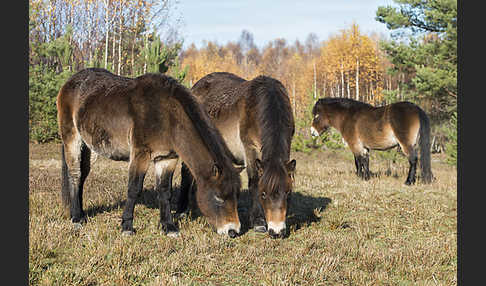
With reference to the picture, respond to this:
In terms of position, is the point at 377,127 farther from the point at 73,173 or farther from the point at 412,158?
the point at 73,173

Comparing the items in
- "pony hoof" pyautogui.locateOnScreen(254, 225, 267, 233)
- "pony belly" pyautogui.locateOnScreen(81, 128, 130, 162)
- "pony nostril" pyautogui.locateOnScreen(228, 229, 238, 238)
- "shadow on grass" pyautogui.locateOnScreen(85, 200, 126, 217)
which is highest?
"pony belly" pyautogui.locateOnScreen(81, 128, 130, 162)

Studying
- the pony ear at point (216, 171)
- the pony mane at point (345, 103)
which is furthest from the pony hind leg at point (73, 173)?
the pony mane at point (345, 103)

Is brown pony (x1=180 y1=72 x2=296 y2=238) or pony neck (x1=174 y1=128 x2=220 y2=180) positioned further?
pony neck (x1=174 y1=128 x2=220 y2=180)

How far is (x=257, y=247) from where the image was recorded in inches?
190

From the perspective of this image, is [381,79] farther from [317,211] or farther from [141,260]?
[141,260]

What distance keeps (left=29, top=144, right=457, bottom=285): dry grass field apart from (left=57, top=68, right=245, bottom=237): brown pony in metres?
0.39

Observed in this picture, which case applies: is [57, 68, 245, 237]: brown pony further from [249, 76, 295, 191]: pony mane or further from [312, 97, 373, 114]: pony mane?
[312, 97, 373, 114]: pony mane

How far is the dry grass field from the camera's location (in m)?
3.90

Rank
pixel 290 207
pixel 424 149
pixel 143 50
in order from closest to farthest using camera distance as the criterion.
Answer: pixel 290 207
pixel 424 149
pixel 143 50

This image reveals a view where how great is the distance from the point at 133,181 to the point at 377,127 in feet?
25.3

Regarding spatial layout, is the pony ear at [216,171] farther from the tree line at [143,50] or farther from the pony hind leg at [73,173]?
the tree line at [143,50]

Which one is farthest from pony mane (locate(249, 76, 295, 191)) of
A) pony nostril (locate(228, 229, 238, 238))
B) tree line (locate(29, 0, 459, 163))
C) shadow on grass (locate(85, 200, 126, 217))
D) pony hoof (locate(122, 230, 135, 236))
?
tree line (locate(29, 0, 459, 163))

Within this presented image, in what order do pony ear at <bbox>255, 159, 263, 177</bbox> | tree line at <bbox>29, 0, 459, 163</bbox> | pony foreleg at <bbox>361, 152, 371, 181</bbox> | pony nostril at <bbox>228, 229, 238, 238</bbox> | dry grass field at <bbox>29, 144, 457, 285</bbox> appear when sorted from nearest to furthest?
dry grass field at <bbox>29, 144, 457, 285</bbox> → pony nostril at <bbox>228, 229, 238, 238</bbox> → pony ear at <bbox>255, 159, 263, 177</bbox> → pony foreleg at <bbox>361, 152, 371, 181</bbox> → tree line at <bbox>29, 0, 459, 163</bbox>

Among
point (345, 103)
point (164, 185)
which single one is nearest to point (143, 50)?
point (345, 103)
